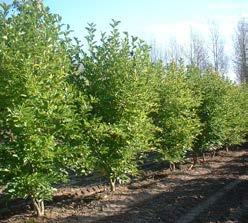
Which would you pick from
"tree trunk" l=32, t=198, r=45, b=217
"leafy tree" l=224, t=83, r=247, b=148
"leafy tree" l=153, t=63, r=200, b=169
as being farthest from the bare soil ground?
"leafy tree" l=224, t=83, r=247, b=148

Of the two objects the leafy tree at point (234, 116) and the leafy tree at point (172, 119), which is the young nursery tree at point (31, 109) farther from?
the leafy tree at point (234, 116)

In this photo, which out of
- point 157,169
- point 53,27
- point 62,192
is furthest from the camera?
point 157,169

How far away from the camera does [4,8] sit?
959 centimetres

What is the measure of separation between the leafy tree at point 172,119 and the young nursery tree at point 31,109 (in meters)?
5.71

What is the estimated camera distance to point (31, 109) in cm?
911

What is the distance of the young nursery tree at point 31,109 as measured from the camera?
9.07 meters

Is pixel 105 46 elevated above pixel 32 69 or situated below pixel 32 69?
above

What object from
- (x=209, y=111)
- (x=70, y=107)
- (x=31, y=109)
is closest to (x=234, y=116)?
(x=209, y=111)

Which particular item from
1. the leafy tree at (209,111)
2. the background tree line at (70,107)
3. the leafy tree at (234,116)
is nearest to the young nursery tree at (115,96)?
the background tree line at (70,107)

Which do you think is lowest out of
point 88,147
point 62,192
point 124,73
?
point 62,192

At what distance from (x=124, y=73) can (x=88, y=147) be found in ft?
7.05

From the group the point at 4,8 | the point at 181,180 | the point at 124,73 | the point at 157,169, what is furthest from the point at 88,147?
the point at 157,169

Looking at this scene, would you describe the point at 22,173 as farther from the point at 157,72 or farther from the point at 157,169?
the point at 157,169

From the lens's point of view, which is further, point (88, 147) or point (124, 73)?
point (124, 73)
